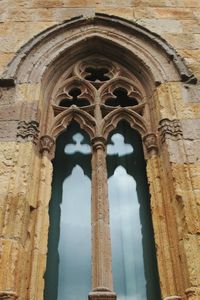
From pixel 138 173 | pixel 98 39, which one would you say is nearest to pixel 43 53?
pixel 98 39

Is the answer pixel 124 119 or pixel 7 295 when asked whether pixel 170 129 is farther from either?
pixel 7 295

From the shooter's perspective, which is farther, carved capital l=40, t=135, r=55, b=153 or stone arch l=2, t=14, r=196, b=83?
stone arch l=2, t=14, r=196, b=83

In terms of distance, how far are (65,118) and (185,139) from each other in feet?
4.65

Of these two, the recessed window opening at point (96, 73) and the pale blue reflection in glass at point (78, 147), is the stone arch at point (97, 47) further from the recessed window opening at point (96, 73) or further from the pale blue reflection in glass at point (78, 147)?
the pale blue reflection in glass at point (78, 147)

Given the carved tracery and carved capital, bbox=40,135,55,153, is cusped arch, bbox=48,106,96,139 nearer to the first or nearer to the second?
the carved tracery

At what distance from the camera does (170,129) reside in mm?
4133

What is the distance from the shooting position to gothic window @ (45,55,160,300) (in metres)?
3.53

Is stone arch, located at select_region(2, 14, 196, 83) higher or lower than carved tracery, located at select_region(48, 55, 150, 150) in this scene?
higher

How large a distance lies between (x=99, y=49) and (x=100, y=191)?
2306mm

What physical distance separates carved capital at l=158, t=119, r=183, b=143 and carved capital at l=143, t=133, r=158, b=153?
137mm

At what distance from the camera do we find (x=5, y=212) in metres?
3.48

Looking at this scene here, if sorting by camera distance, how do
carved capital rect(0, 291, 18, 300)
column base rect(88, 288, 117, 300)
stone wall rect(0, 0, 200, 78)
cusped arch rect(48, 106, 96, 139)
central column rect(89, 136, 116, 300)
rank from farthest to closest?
1. stone wall rect(0, 0, 200, 78)
2. cusped arch rect(48, 106, 96, 139)
3. central column rect(89, 136, 116, 300)
4. column base rect(88, 288, 117, 300)
5. carved capital rect(0, 291, 18, 300)

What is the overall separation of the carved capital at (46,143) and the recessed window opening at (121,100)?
0.99m

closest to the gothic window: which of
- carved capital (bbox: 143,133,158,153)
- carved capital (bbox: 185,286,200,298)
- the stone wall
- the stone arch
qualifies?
carved capital (bbox: 143,133,158,153)
